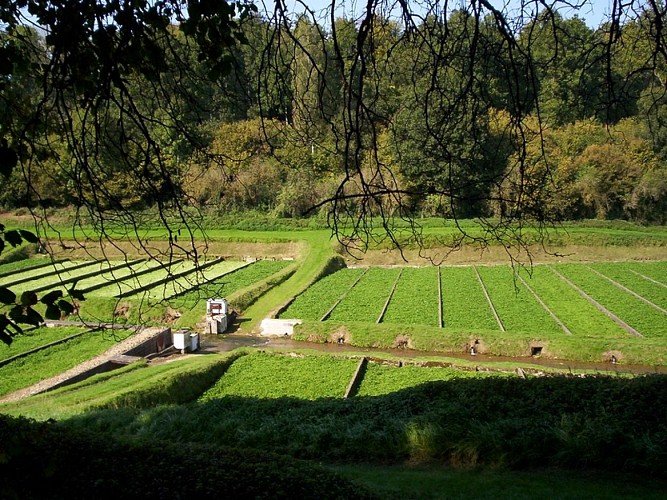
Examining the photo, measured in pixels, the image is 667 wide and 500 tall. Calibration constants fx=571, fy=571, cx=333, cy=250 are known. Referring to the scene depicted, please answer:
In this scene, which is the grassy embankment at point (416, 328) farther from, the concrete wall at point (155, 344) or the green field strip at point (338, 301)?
the concrete wall at point (155, 344)

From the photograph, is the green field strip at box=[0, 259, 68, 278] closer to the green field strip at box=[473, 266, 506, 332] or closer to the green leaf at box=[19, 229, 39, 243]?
the green field strip at box=[473, 266, 506, 332]

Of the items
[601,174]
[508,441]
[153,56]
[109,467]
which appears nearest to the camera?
[153,56]

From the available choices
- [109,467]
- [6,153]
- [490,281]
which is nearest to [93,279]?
[490,281]

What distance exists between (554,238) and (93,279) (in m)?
22.9

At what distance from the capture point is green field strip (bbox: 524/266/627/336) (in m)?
17.2

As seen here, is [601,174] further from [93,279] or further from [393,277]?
[93,279]

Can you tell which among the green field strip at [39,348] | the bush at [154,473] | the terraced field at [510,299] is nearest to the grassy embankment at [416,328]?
the terraced field at [510,299]

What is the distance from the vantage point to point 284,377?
13.0 meters

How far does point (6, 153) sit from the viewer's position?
272 centimetres

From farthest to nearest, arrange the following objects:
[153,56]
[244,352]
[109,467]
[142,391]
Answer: [244,352], [142,391], [109,467], [153,56]

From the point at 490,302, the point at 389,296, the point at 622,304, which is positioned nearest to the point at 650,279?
the point at 622,304

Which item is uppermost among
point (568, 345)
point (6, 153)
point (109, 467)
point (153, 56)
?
point (153, 56)

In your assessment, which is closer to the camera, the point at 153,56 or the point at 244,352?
the point at 153,56

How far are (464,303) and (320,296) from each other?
548cm
